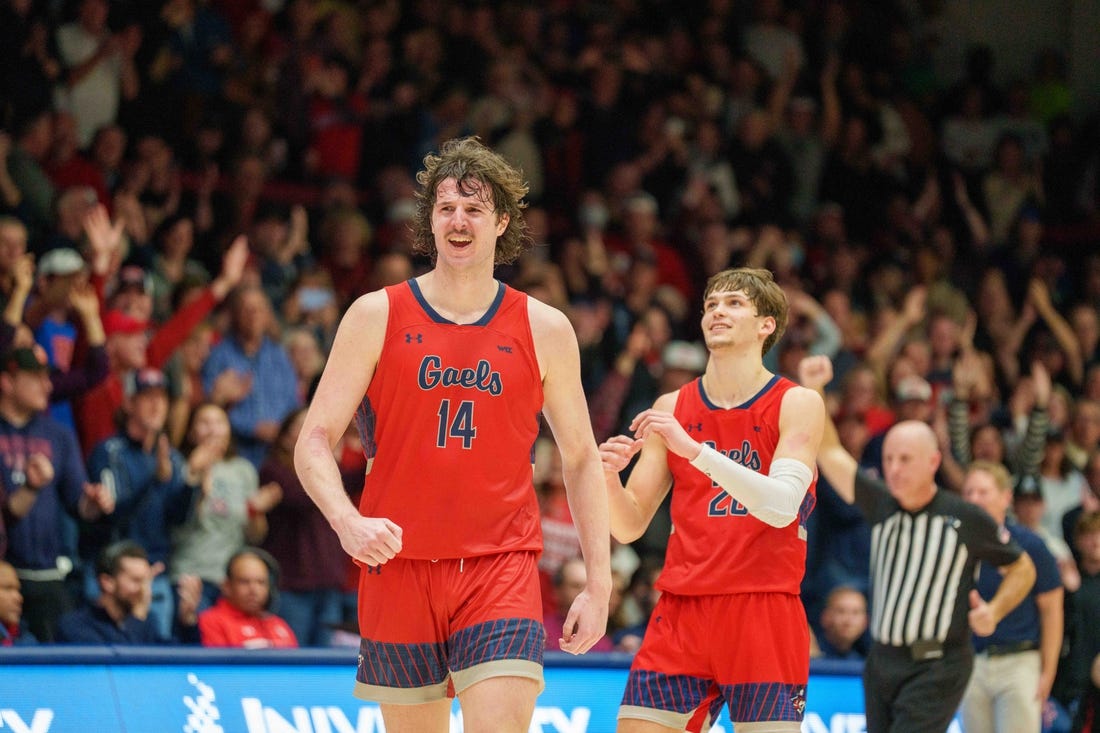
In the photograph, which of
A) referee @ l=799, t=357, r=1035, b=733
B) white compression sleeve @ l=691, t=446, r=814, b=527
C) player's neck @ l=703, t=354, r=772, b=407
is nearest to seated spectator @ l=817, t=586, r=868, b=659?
referee @ l=799, t=357, r=1035, b=733

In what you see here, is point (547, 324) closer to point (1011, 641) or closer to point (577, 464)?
point (577, 464)

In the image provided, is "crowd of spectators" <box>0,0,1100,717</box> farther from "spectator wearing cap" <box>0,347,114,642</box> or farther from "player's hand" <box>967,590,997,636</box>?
"player's hand" <box>967,590,997,636</box>

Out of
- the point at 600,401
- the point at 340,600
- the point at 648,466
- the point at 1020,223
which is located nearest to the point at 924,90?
the point at 1020,223

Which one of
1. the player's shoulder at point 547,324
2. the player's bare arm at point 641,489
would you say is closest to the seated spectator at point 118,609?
the player's bare arm at point 641,489

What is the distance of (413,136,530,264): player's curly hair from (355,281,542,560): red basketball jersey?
0.45 metres

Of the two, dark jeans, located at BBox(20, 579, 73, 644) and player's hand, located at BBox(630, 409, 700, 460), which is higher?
player's hand, located at BBox(630, 409, 700, 460)

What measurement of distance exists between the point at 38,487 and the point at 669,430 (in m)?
4.74

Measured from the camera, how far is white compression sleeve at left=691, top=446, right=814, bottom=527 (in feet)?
20.0

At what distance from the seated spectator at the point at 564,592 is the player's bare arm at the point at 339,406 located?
17.1 ft

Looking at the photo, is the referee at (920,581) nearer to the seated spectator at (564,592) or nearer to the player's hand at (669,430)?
the seated spectator at (564,592)

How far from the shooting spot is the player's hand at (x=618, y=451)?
Result: 616 cm

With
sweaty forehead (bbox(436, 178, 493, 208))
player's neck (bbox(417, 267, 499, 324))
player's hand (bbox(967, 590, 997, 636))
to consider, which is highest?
sweaty forehead (bbox(436, 178, 493, 208))

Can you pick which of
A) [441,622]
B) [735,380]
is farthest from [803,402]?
[441,622]

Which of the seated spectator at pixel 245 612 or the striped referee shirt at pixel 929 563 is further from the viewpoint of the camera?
the seated spectator at pixel 245 612
